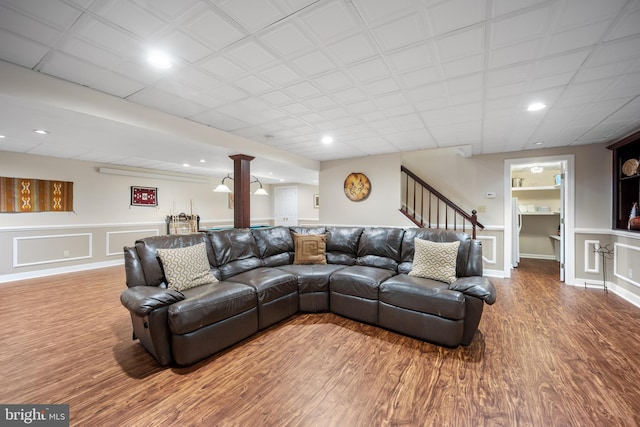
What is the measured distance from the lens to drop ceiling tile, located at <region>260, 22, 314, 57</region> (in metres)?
1.62

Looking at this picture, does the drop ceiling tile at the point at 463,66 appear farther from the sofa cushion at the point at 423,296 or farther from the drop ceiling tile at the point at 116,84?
the drop ceiling tile at the point at 116,84

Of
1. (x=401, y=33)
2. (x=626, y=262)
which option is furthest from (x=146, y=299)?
(x=626, y=262)

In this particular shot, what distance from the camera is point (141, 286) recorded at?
2.28 metres

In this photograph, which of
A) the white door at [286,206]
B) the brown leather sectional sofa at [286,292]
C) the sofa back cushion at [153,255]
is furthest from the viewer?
the white door at [286,206]

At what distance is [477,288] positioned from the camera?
2312 mm

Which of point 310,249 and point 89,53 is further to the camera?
point 310,249

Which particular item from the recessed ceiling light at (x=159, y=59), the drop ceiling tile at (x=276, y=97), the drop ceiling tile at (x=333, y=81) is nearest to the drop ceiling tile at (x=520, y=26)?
the drop ceiling tile at (x=333, y=81)

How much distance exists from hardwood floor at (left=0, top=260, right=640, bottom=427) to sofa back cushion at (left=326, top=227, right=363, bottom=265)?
2.83 ft

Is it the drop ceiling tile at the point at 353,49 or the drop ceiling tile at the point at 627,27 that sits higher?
the drop ceiling tile at the point at 353,49

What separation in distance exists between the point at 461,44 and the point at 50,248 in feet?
23.8

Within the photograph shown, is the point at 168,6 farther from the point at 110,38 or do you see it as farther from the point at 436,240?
the point at 436,240

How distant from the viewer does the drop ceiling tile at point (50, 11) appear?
140cm

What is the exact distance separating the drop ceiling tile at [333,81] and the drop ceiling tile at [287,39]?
1.33 ft

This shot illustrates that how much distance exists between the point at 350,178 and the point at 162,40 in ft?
13.8
